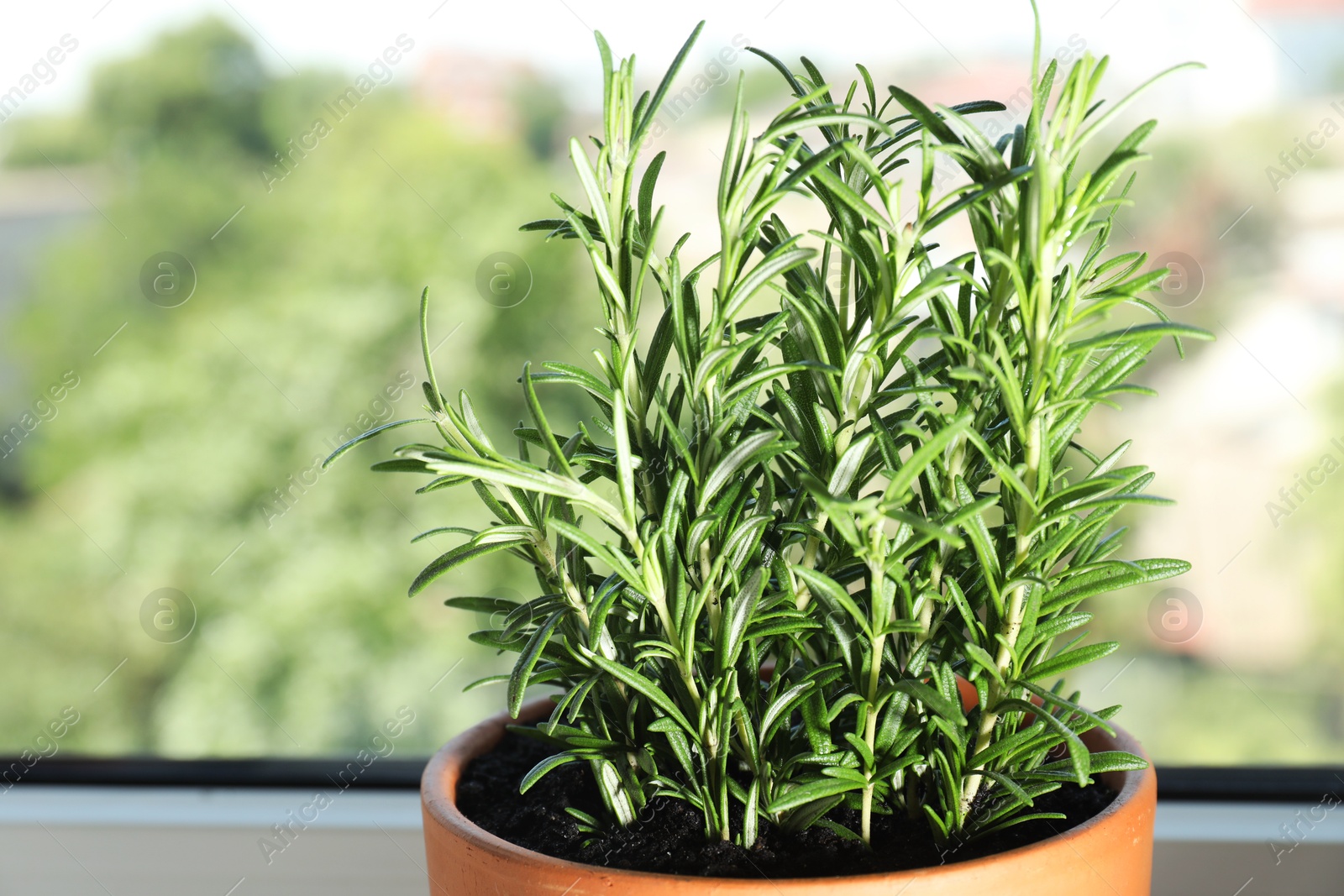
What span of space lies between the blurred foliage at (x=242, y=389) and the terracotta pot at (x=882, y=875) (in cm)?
116

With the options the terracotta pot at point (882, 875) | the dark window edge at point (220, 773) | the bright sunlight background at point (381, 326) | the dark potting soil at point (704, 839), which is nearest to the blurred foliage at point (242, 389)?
the bright sunlight background at point (381, 326)

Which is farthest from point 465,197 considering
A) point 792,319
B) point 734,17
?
point 792,319

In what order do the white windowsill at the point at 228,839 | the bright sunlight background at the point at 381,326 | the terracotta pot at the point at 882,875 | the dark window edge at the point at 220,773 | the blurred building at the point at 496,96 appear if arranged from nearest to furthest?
the terracotta pot at the point at 882,875
the white windowsill at the point at 228,839
the dark window edge at the point at 220,773
the bright sunlight background at the point at 381,326
the blurred building at the point at 496,96

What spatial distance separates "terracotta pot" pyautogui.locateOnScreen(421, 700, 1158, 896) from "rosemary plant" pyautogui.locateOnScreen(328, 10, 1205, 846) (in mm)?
41

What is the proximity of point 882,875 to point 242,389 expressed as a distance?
5.60ft

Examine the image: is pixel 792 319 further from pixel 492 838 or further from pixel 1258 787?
pixel 1258 787

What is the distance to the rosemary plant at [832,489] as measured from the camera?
23.3 inches

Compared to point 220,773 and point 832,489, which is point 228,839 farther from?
point 832,489

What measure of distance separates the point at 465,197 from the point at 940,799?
4.86 ft

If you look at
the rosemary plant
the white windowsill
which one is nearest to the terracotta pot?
the rosemary plant

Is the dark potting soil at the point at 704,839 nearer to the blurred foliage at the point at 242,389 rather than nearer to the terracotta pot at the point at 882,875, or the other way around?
the terracotta pot at the point at 882,875

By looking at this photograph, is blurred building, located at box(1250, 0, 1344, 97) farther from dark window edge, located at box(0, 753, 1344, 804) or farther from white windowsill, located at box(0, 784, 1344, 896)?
dark window edge, located at box(0, 753, 1344, 804)

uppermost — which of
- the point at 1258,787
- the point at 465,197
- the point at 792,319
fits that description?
the point at 465,197

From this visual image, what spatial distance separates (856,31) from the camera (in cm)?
148
